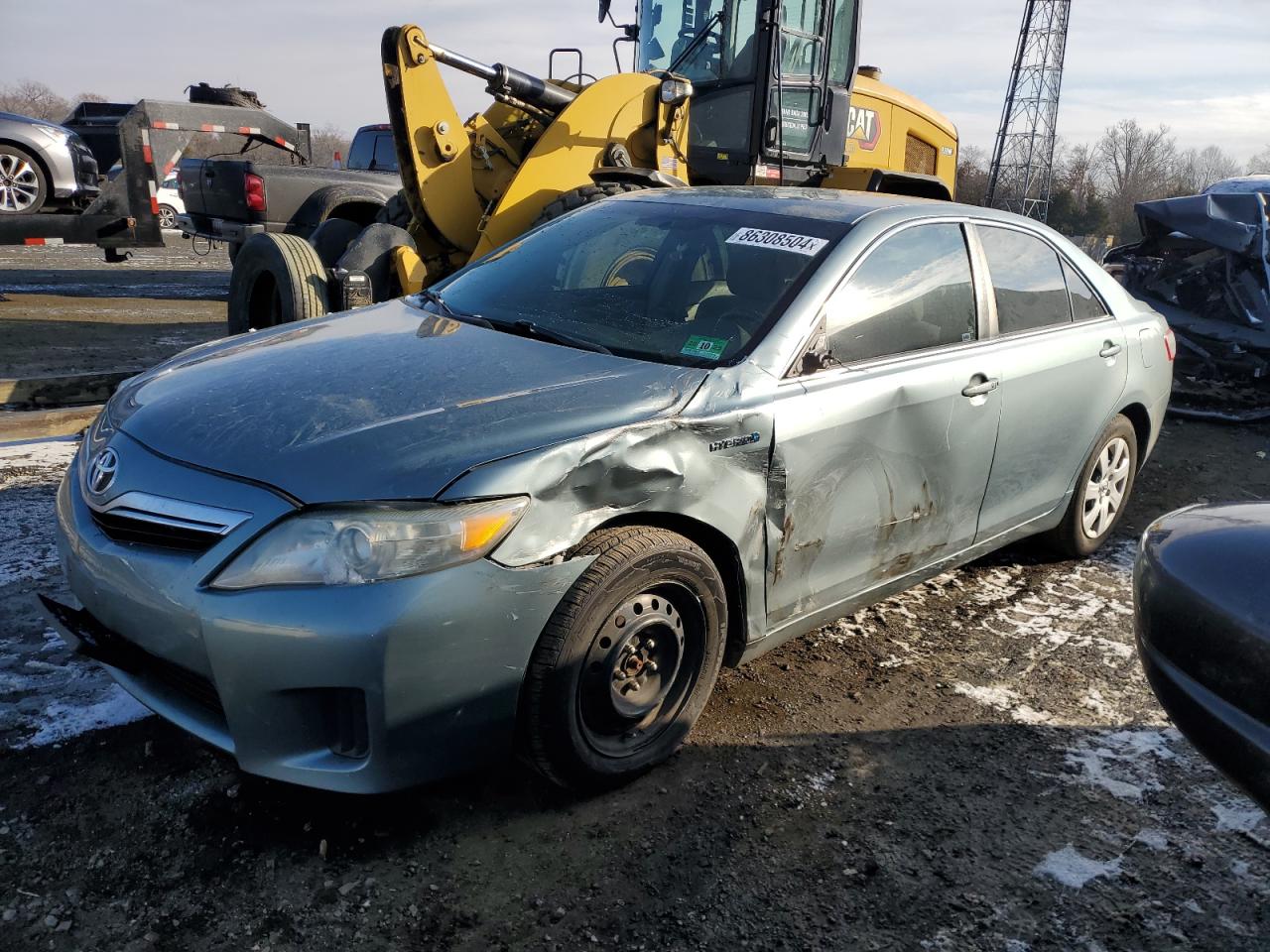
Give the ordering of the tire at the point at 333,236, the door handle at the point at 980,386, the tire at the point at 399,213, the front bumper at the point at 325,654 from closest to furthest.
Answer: the front bumper at the point at 325,654 → the door handle at the point at 980,386 → the tire at the point at 399,213 → the tire at the point at 333,236

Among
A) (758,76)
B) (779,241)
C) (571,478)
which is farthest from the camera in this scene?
(758,76)

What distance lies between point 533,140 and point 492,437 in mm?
5538

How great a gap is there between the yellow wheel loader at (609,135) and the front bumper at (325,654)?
3.80m

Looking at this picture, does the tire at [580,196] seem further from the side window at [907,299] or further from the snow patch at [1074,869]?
the snow patch at [1074,869]

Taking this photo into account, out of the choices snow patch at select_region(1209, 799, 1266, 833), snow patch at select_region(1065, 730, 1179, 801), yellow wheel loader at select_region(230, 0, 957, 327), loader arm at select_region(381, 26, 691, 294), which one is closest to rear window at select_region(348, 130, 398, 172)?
yellow wheel loader at select_region(230, 0, 957, 327)

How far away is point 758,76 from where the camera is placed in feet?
26.0

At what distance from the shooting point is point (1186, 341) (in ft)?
27.0

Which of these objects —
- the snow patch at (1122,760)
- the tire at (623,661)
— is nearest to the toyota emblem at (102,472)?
the tire at (623,661)

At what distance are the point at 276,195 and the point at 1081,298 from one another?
9568 mm

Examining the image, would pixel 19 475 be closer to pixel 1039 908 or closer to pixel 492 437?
pixel 492 437

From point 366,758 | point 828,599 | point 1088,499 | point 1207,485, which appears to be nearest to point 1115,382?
point 1088,499

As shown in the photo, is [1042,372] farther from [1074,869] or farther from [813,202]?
[1074,869]

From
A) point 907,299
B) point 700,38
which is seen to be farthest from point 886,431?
point 700,38

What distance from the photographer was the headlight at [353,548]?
2.20m
